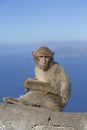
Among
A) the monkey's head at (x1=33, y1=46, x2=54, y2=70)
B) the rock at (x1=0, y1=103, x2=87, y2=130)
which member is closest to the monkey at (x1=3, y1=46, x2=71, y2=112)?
the monkey's head at (x1=33, y1=46, x2=54, y2=70)

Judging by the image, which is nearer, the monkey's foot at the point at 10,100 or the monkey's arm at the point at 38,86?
the monkey's foot at the point at 10,100

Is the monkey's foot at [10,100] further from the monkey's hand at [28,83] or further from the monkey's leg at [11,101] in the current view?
the monkey's hand at [28,83]

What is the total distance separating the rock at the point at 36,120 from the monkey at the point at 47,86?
0.72m

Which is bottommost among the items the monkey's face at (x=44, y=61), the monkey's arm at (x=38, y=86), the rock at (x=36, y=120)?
the rock at (x=36, y=120)

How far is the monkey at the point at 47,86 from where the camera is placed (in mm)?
8555

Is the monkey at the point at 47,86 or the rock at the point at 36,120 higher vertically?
the monkey at the point at 47,86

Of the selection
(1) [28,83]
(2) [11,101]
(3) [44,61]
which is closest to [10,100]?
(2) [11,101]

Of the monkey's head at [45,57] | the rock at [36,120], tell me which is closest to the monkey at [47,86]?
the monkey's head at [45,57]

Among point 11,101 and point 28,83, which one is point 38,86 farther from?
point 11,101

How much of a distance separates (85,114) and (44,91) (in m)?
1.20

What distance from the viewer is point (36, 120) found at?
7574mm

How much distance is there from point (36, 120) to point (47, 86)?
130 centimetres

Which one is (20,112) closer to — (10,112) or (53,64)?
(10,112)

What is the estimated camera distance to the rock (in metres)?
7.58
